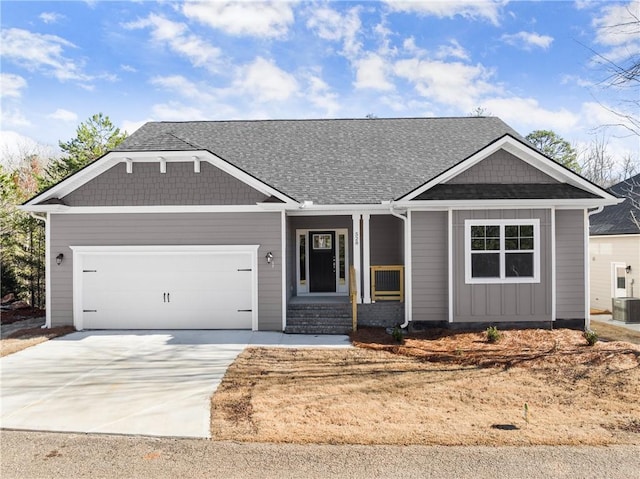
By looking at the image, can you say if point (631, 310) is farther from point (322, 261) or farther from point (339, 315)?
point (322, 261)

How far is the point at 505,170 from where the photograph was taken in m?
10.3

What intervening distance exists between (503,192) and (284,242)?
18.6ft

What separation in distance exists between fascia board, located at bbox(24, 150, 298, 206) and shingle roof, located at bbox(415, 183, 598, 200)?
371 cm

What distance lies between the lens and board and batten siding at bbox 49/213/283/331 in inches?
417

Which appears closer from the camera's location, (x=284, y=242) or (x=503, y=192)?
(x=503, y=192)

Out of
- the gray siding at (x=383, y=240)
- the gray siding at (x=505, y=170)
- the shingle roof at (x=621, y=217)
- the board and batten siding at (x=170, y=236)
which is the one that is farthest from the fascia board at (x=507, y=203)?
the shingle roof at (x=621, y=217)

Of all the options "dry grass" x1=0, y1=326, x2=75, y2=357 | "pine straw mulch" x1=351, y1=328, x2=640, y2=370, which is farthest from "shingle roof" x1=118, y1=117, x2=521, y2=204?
"dry grass" x1=0, y1=326, x2=75, y2=357

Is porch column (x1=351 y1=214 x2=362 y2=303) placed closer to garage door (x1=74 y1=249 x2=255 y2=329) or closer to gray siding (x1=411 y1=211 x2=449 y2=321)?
gray siding (x1=411 y1=211 x2=449 y2=321)

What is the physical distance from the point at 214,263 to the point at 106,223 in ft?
10.3

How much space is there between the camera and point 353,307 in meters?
10.6

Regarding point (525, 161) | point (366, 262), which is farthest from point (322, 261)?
point (525, 161)

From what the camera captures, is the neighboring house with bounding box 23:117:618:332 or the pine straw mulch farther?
the neighboring house with bounding box 23:117:618:332

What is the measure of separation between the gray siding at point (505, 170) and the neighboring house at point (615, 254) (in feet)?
19.7

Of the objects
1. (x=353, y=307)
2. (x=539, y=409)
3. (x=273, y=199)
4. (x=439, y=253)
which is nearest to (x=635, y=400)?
(x=539, y=409)
